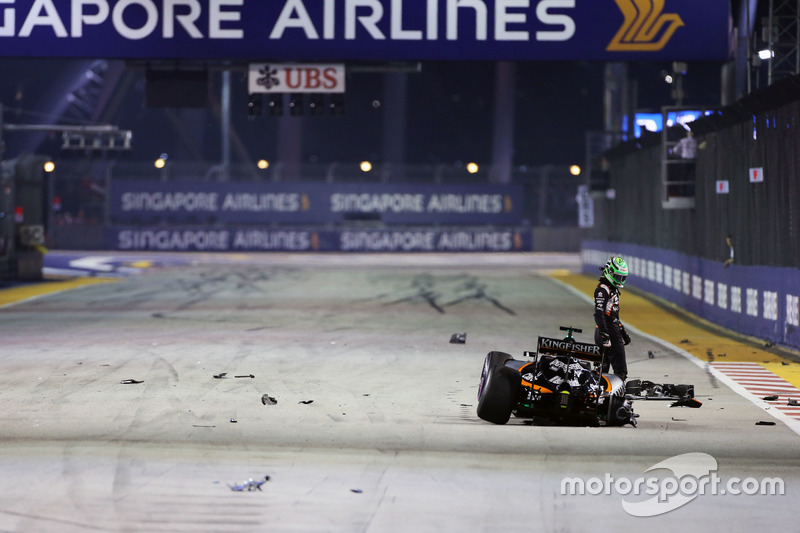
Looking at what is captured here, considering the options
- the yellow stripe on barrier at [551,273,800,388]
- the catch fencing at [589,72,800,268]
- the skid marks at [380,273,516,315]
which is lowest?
the yellow stripe on barrier at [551,273,800,388]

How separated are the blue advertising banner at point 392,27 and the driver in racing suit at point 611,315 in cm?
937

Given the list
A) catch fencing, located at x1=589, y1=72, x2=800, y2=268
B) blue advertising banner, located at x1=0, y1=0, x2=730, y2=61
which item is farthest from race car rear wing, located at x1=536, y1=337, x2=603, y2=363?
blue advertising banner, located at x1=0, y1=0, x2=730, y2=61

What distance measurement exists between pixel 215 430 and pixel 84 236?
48016 mm

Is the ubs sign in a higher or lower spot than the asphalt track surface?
higher

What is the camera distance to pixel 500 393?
428 inches

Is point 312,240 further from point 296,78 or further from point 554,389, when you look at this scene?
point 554,389

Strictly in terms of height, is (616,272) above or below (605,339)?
above

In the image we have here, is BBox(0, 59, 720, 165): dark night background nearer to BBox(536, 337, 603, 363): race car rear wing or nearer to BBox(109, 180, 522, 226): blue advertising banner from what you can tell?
BBox(109, 180, 522, 226): blue advertising banner

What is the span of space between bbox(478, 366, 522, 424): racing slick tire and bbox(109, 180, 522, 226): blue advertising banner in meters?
44.2

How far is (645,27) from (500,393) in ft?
38.8

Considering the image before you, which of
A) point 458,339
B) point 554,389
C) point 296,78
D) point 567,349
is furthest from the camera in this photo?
point 296,78

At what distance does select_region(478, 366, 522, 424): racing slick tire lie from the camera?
35.5 ft

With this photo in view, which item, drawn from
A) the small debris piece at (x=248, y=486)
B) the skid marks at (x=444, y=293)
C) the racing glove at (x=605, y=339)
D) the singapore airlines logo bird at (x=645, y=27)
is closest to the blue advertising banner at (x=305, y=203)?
the skid marks at (x=444, y=293)

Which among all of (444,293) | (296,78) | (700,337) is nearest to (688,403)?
(700,337)
